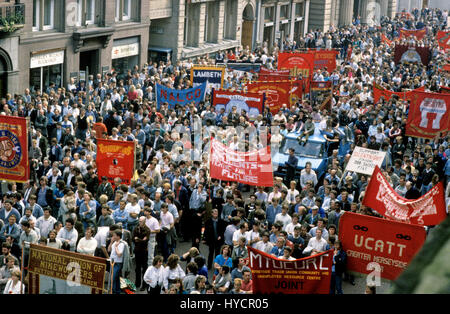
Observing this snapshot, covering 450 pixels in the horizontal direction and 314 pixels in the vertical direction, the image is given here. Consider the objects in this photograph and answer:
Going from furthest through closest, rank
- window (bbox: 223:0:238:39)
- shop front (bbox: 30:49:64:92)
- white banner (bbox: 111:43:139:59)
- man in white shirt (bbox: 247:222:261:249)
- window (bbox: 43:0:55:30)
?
window (bbox: 223:0:238:39) < white banner (bbox: 111:43:139:59) < window (bbox: 43:0:55:30) < shop front (bbox: 30:49:64:92) < man in white shirt (bbox: 247:222:261:249)

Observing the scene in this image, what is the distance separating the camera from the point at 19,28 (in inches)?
1128

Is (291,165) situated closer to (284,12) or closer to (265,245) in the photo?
(265,245)

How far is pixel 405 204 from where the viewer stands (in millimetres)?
12430

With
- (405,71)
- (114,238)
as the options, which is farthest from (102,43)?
(114,238)

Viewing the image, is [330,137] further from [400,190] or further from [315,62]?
[315,62]

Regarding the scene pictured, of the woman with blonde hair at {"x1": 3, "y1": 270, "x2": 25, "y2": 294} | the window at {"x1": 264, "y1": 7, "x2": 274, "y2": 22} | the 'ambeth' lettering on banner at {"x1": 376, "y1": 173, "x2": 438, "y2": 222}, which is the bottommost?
the woman with blonde hair at {"x1": 3, "y1": 270, "x2": 25, "y2": 294}

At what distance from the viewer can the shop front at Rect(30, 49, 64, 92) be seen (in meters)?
30.1

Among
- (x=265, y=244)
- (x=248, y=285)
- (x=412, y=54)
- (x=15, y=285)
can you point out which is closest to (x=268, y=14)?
(x=412, y=54)

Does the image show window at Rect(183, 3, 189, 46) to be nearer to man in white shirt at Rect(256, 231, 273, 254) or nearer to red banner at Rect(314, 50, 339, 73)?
red banner at Rect(314, 50, 339, 73)

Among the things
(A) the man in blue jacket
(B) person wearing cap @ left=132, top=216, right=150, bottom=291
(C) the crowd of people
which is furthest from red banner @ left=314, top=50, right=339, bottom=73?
(B) person wearing cap @ left=132, top=216, right=150, bottom=291

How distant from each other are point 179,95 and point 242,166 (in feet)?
30.8

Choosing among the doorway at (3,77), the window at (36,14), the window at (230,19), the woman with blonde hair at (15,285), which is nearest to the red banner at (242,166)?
the woman with blonde hair at (15,285)

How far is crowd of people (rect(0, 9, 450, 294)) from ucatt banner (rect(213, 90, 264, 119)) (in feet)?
1.75
